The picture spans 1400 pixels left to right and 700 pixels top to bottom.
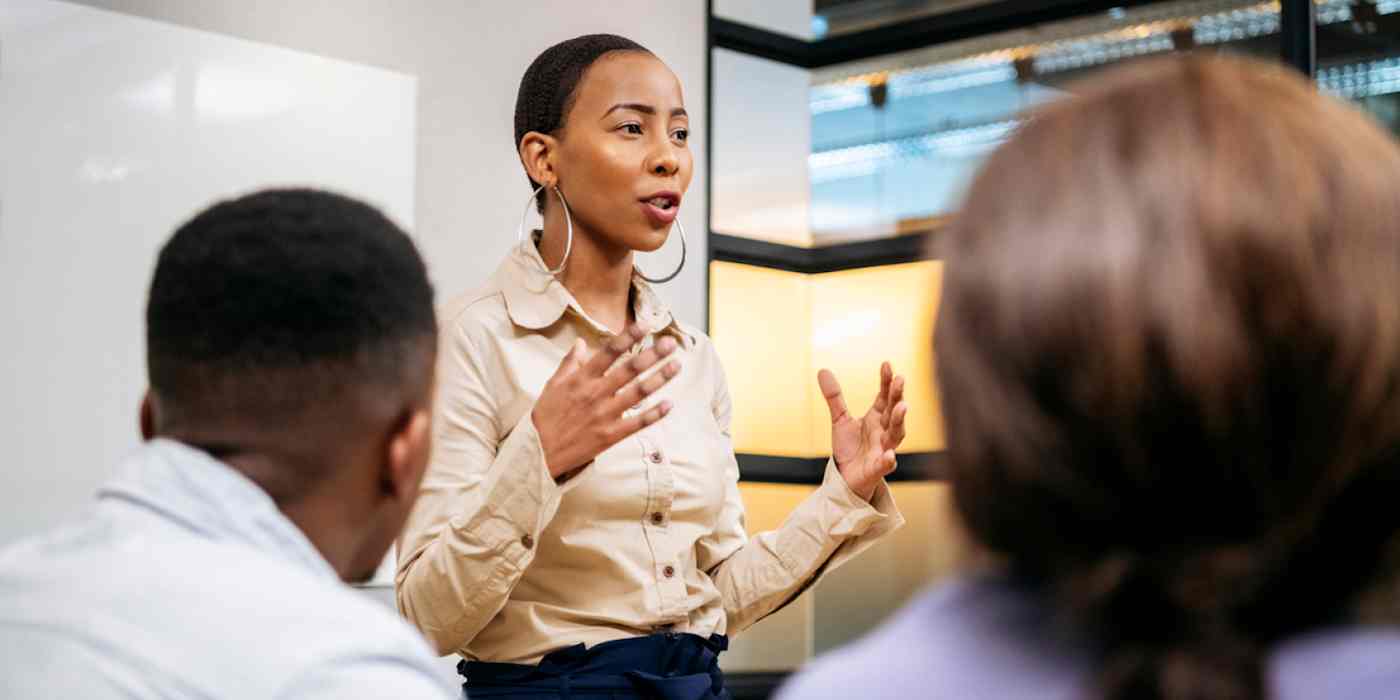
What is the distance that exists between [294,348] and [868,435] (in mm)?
1198

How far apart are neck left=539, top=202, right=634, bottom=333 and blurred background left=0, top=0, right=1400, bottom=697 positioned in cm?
42

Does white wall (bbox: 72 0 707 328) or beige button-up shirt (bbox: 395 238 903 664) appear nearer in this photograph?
beige button-up shirt (bbox: 395 238 903 664)

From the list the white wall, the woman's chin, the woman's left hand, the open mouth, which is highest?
the white wall

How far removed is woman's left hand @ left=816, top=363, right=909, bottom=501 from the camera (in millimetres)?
2072

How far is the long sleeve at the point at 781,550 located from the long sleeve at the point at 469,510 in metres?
0.37

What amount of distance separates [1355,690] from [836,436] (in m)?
1.54

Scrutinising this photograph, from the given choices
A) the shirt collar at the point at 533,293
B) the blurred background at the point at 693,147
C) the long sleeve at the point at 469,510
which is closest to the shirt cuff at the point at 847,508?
the blurred background at the point at 693,147

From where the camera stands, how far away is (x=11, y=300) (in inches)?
115

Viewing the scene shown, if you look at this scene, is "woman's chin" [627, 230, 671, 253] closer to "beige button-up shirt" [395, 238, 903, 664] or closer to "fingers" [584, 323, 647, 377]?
"beige button-up shirt" [395, 238, 903, 664]

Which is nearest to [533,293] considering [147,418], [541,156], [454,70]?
[541,156]

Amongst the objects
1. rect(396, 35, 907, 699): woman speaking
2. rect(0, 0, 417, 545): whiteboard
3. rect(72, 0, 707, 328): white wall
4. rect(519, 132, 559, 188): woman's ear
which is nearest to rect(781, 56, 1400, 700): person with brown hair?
rect(396, 35, 907, 699): woman speaking

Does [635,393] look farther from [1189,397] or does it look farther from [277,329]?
[1189,397]

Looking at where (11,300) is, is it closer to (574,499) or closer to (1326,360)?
(574,499)

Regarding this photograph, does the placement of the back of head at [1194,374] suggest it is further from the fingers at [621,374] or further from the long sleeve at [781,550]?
the long sleeve at [781,550]
